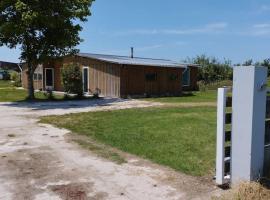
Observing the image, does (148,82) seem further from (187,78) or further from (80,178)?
(80,178)

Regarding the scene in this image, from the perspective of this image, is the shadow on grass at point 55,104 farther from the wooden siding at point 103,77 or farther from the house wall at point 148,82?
the house wall at point 148,82

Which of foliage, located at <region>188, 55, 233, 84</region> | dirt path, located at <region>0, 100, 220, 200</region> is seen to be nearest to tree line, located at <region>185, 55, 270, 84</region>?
foliage, located at <region>188, 55, 233, 84</region>

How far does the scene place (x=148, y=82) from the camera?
24.6 meters

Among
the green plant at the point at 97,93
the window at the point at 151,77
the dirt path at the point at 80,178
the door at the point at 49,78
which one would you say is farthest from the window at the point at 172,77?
the dirt path at the point at 80,178

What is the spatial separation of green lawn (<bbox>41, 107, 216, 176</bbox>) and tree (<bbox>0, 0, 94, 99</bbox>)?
7.43m

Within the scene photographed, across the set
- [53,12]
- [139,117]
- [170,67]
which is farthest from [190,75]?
[139,117]

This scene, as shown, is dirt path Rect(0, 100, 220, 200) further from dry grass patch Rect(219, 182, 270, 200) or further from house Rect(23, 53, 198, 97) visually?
house Rect(23, 53, 198, 97)

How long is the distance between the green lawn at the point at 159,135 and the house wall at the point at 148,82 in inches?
395

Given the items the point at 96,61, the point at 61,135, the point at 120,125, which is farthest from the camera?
the point at 96,61

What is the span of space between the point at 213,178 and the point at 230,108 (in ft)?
3.42

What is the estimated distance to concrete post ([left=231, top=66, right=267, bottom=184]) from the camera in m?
4.48

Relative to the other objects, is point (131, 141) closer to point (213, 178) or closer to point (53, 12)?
point (213, 178)

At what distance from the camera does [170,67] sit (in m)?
25.8

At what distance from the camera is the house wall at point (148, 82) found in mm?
23141
